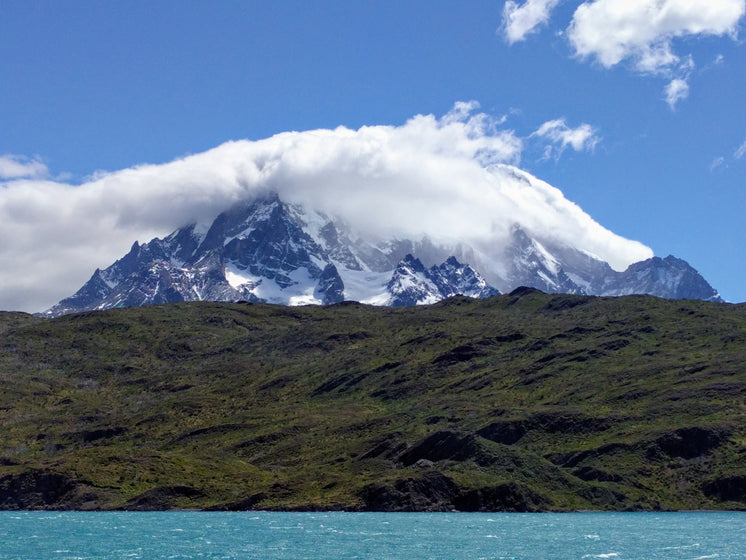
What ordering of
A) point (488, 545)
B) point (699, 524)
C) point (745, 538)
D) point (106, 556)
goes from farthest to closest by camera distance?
point (699, 524), point (745, 538), point (488, 545), point (106, 556)

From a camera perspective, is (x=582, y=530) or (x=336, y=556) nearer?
(x=336, y=556)

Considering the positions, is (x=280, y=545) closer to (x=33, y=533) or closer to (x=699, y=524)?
(x=33, y=533)

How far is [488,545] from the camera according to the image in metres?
150

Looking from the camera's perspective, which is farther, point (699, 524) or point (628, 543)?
point (699, 524)

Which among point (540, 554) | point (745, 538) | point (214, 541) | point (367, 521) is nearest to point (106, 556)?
point (214, 541)

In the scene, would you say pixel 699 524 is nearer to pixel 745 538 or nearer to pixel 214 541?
pixel 745 538

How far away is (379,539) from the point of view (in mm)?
158625

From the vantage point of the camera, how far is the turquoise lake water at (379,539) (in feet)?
454

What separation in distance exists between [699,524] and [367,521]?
56489 millimetres

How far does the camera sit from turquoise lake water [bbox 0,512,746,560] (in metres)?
138

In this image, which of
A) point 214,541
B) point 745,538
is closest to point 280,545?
point 214,541

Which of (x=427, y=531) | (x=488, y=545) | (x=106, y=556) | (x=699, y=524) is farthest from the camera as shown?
(x=699, y=524)

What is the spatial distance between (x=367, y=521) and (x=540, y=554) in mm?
59842

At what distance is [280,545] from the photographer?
151 meters
